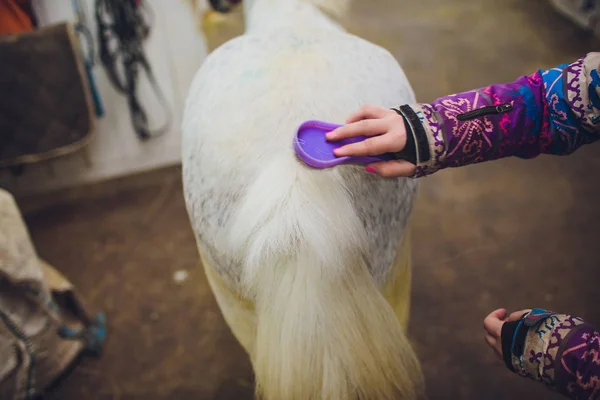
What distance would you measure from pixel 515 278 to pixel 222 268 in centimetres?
112

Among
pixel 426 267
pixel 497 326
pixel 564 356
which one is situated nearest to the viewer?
pixel 564 356

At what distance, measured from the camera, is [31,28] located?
5.62 feet

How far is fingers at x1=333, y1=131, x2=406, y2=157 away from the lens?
1.96 ft

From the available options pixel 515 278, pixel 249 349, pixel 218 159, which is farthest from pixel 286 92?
pixel 515 278

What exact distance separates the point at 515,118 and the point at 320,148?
0.28 metres

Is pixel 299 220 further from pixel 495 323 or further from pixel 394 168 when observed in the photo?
pixel 495 323

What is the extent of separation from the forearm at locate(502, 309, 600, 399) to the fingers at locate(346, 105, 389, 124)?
35cm

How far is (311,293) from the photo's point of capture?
63 cm

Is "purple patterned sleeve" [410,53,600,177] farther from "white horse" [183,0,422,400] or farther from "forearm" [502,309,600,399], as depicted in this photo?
"forearm" [502,309,600,399]

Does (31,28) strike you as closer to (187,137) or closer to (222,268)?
(187,137)

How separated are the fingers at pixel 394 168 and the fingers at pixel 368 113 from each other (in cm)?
7

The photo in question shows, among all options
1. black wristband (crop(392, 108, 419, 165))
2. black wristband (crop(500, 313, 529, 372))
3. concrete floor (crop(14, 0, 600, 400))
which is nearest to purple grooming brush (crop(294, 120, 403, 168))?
black wristband (crop(392, 108, 419, 165))

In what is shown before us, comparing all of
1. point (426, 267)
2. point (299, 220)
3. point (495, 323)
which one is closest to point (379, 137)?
point (299, 220)

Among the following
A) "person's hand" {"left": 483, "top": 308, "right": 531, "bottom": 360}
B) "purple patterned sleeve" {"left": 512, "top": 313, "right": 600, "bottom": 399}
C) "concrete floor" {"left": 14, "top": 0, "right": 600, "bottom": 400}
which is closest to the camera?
"purple patterned sleeve" {"left": 512, "top": 313, "right": 600, "bottom": 399}
